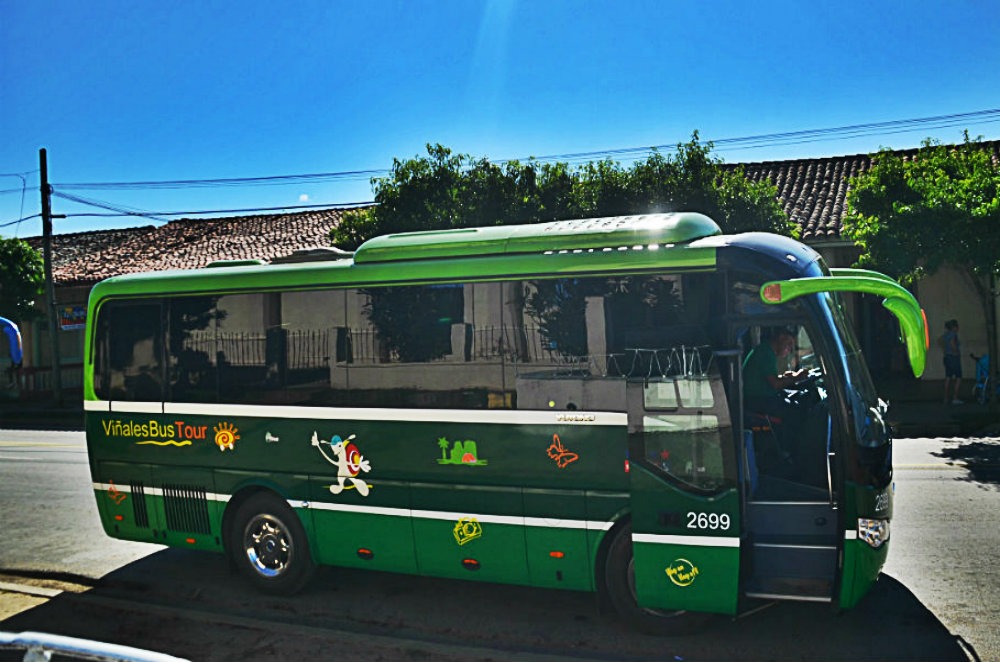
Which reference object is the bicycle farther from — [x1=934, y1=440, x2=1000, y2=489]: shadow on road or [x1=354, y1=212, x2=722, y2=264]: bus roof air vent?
[x1=354, y1=212, x2=722, y2=264]: bus roof air vent

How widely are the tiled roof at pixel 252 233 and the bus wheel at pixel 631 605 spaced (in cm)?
1773

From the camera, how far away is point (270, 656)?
632 cm

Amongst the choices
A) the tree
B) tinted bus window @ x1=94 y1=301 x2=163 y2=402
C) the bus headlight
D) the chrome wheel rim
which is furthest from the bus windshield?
the tree

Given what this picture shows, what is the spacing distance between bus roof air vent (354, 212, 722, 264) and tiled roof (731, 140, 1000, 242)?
17.1 meters

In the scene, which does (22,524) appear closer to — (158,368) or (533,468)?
(158,368)

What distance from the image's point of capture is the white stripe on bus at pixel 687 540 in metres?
5.93

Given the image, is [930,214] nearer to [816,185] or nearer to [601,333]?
[816,185]

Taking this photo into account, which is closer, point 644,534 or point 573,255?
point 644,534

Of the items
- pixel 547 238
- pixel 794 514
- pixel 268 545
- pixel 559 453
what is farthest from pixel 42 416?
pixel 794 514

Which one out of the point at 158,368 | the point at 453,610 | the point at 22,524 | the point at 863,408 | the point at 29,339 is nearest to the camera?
the point at 863,408

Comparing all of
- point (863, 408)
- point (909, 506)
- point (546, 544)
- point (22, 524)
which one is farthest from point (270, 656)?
point (909, 506)

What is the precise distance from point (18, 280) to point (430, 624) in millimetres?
26606

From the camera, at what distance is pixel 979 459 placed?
1352cm

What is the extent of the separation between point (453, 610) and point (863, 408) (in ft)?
11.6
